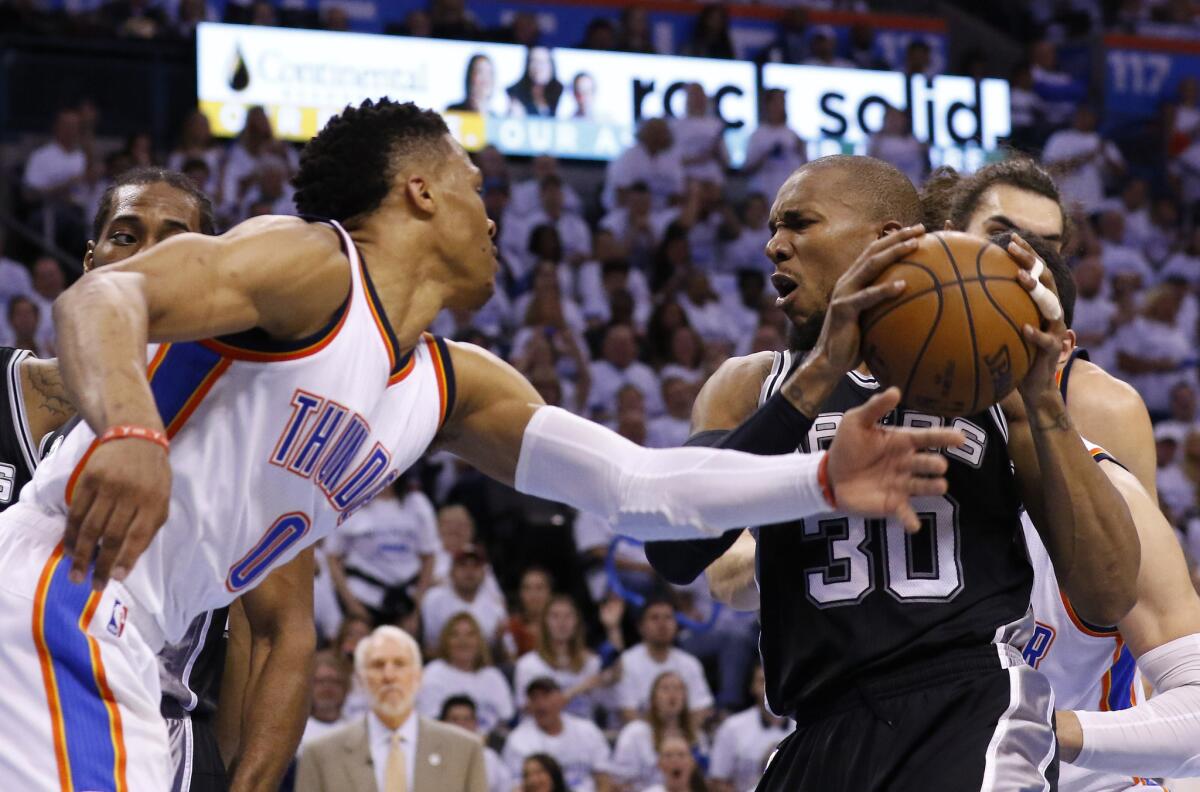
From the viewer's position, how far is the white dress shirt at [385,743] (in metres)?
7.53

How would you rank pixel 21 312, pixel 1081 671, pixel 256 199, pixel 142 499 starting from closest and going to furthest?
pixel 142 499, pixel 1081 671, pixel 21 312, pixel 256 199

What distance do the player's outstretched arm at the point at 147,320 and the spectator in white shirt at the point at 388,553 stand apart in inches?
257

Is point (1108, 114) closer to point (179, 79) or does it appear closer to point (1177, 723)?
point (179, 79)

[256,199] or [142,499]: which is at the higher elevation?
[256,199]

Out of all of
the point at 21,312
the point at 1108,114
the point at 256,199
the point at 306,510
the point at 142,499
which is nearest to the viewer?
the point at 142,499

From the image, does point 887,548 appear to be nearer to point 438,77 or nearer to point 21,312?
point 21,312

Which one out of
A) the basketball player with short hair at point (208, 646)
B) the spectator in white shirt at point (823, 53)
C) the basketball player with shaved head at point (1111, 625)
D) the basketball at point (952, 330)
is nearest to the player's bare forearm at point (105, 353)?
the basketball player with short hair at point (208, 646)

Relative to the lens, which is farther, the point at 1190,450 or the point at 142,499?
the point at 1190,450

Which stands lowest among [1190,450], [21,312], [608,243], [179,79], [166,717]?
[166,717]

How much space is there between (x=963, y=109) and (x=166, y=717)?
13.1m

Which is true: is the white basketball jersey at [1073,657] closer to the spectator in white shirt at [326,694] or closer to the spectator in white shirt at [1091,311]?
the spectator in white shirt at [326,694]

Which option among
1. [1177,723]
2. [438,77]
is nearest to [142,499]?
[1177,723]

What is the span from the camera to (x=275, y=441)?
2.97 m

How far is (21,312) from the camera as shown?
33.2 ft
